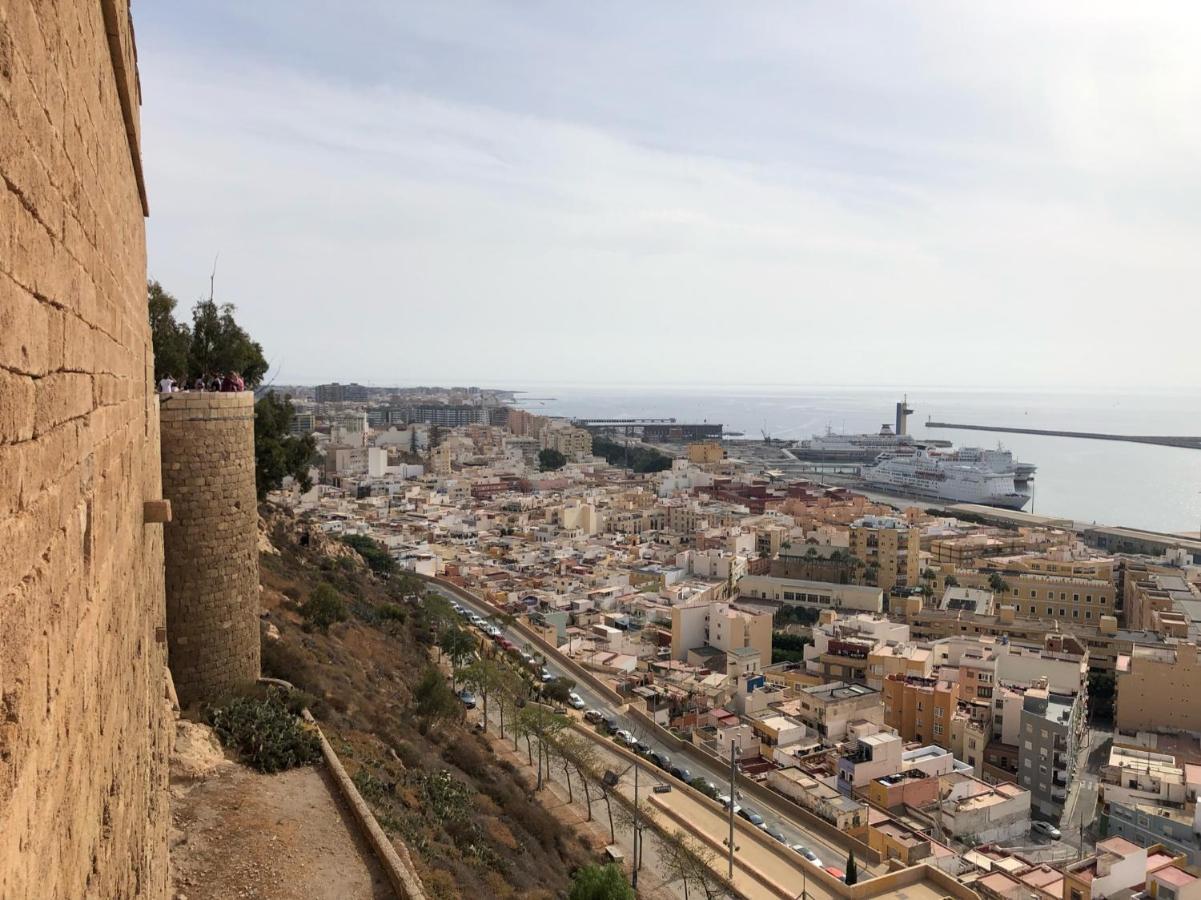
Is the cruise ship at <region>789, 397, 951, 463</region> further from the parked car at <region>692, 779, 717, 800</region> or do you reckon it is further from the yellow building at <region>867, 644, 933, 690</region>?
the parked car at <region>692, 779, 717, 800</region>

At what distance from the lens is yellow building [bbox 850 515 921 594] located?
2708 cm

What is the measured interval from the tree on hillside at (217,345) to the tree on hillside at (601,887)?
5.86m

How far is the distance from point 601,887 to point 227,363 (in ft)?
20.1

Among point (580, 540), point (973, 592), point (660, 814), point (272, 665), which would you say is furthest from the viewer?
point (580, 540)

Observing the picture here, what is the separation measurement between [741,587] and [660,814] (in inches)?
599

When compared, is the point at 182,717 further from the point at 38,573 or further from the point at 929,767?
the point at 929,767

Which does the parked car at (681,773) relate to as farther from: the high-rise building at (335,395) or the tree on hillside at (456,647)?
the high-rise building at (335,395)

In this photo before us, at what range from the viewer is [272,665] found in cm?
660

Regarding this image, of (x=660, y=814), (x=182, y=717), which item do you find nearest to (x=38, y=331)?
(x=182, y=717)

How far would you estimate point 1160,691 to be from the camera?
17000 millimetres

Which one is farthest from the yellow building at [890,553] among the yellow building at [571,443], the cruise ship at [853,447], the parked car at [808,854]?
the cruise ship at [853,447]

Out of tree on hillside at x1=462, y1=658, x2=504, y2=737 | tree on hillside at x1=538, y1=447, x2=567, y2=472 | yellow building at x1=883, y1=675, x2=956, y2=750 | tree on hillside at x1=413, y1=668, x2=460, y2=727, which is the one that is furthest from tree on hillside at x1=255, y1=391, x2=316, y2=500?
tree on hillside at x1=538, y1=447, x2=567, y2=472

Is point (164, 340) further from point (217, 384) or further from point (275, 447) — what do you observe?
point (275, 447)

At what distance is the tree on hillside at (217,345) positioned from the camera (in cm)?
896
